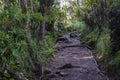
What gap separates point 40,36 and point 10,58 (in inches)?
229

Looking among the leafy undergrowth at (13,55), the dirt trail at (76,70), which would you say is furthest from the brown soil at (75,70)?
Result: the leafy undergrowth at (13,55)

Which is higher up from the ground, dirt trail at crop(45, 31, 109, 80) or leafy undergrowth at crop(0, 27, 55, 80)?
leafy undergrowth at crop(0, 27, 55, 80)

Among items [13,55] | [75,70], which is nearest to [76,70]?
[75,70]

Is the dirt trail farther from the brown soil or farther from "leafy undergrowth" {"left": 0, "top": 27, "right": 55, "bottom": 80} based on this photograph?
"leafy undergrowth" {"left": 0, "top": 27, "right": 55, "bottom": 80}

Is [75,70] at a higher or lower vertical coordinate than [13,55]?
lower

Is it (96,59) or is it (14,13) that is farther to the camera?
(96,59)

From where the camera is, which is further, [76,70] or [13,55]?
[76,70]

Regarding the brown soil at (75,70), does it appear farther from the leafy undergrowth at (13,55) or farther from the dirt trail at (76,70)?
the leafy undergrowth at (13,55)

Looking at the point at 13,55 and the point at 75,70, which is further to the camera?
the point at 75,70

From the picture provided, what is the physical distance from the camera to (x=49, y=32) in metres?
19.5

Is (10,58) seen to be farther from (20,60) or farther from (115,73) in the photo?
(115,73)

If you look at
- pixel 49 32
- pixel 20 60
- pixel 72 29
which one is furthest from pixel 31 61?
pixel 72 29

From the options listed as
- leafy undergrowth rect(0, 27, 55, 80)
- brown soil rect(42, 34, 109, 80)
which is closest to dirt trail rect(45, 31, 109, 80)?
brown soil rect(42, 34, 109, 80)

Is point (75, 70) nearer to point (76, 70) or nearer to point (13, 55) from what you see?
point (76, 70)
